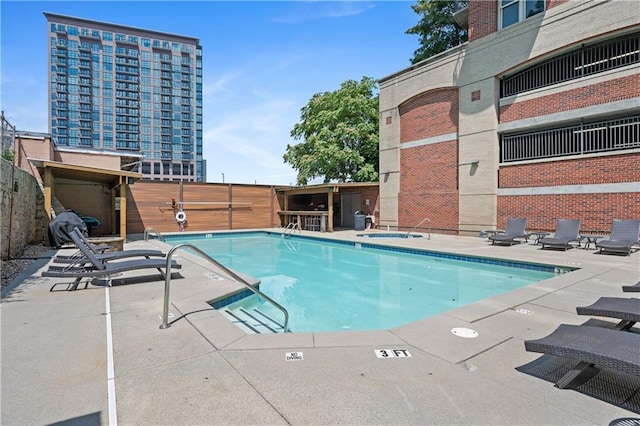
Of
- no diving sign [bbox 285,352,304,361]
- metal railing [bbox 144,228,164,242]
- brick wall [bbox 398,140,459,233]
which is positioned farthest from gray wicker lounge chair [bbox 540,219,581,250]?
metal railing [bbox 144,228,164,242]

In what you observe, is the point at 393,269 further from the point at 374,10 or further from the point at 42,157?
the point at 42,157

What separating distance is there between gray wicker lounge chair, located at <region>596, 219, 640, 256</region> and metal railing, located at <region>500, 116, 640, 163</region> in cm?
264

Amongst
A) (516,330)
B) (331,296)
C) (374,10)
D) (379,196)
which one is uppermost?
(374,10)

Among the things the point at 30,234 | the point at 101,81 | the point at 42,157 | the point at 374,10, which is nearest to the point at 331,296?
the point at 30,234

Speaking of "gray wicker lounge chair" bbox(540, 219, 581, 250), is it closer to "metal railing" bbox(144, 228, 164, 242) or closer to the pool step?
the pool step

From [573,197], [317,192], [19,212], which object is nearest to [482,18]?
[573,197]

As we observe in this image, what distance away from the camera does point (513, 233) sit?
1074cm

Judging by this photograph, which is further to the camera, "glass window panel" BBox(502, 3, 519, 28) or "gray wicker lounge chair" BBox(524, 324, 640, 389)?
"glass window panel" BBox(502, 3, 519, 28)

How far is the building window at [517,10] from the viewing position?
11.8 m

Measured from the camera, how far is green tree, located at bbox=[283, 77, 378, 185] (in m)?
20.9

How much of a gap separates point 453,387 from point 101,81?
97.6 metres

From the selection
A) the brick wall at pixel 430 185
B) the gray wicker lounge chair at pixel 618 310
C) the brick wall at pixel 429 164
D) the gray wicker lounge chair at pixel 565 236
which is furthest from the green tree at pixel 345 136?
the gray wicker lounge chair at pixel 618 310

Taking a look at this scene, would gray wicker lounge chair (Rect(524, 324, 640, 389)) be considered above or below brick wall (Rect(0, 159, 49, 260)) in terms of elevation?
below

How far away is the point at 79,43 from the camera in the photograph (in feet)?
251
